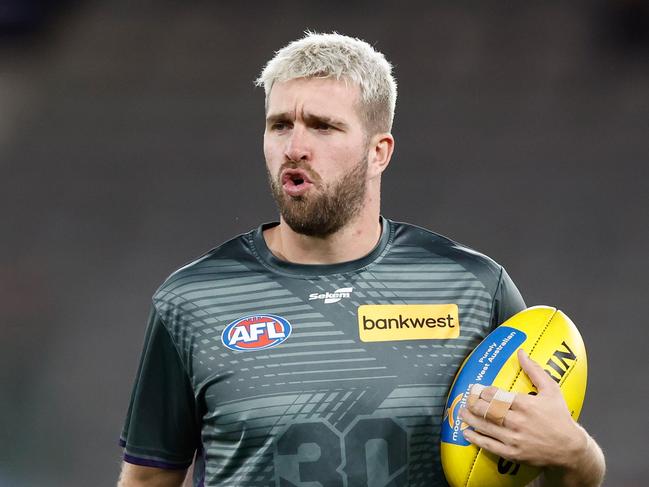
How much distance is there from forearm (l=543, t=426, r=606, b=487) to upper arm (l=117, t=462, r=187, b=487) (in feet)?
2.98

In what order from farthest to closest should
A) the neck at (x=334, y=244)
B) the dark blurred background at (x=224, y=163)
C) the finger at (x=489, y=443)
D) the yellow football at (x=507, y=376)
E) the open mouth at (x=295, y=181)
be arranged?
the dark blurred background at (x=224, y=163) < the neck at (x=334, y=244) < the open mouth at (x=295, y=181) < the yellow football at (x=507, y=376) < the finger at (x=489, y=443)

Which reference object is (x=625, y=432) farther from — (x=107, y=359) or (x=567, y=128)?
(x=107, y=359)

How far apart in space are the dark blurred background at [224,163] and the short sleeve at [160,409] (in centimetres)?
328

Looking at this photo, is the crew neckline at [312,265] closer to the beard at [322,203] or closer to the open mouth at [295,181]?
the beard at [322,203]

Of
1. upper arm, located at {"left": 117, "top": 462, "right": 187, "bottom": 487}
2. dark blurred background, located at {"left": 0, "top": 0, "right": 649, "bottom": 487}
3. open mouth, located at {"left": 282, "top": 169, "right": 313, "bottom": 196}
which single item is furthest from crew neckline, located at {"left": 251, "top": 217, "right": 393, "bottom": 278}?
dark blurred background, located at {"left": 0, "top": 0, "right": 649, "bottom": 487}

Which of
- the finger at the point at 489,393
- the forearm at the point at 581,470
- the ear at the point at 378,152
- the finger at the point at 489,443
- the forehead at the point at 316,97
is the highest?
the forehead at the point at 316,97

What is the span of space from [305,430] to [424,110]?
3898mm

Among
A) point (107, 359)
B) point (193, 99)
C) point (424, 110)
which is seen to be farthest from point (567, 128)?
point (107, 359)

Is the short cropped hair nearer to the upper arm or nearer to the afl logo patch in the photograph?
the afl logo patch

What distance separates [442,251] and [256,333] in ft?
1.75

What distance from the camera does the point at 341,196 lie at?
233cm

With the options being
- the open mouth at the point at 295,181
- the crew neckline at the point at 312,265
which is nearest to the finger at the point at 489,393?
the crew neckline at the point at 312,265

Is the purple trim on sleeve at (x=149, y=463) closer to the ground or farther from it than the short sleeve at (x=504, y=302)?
closer to the ground

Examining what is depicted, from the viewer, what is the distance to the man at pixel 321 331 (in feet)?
7.30
